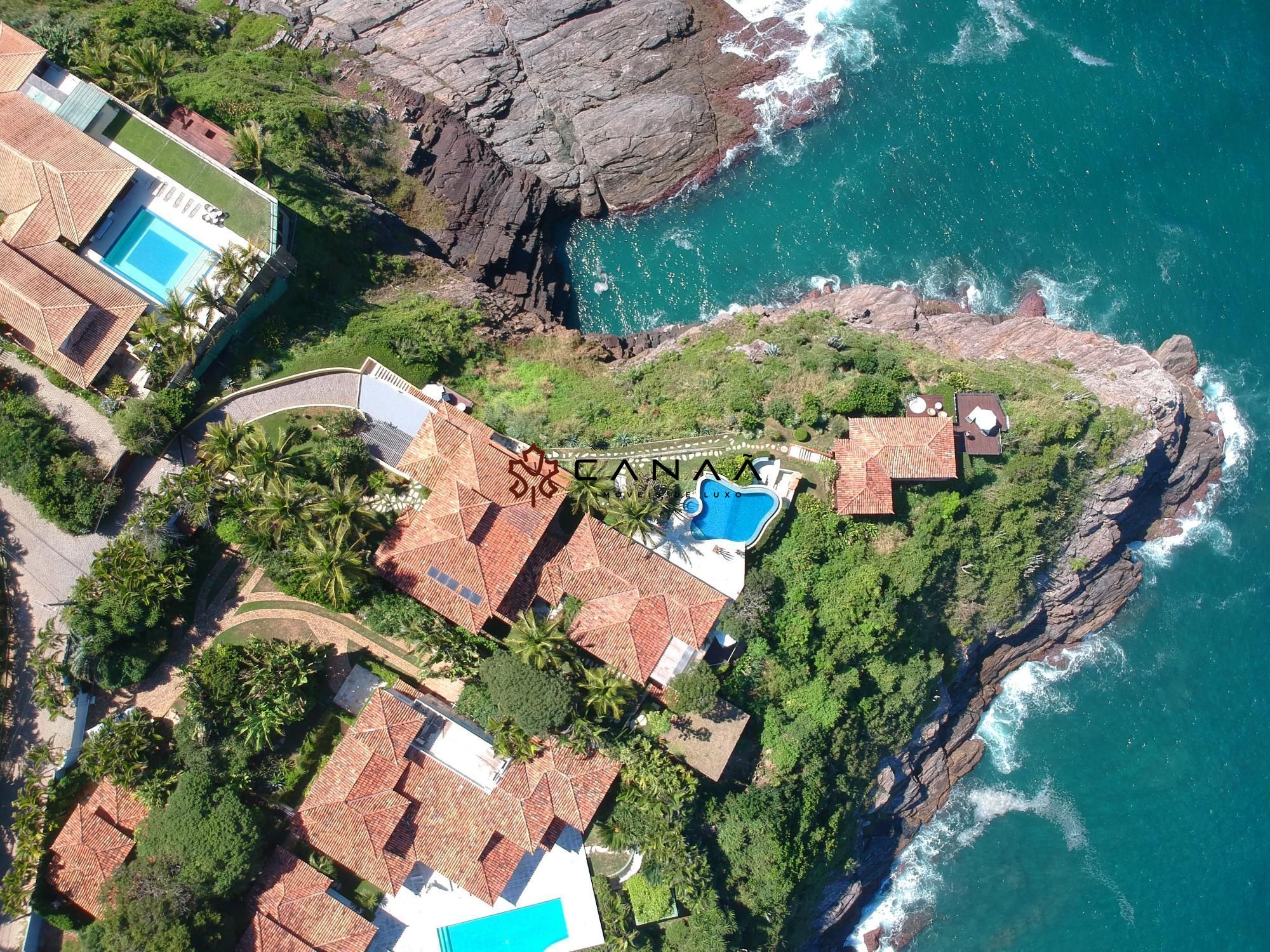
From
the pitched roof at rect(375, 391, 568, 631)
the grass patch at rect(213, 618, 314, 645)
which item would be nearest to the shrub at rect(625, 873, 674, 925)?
the pitched roof at rect(375, 391, 568, 631)

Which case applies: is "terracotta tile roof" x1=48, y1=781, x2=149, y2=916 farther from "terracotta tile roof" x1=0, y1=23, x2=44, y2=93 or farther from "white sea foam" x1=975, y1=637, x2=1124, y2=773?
"white sea foam" x1=975, y1=637, x2=1124, y2=773

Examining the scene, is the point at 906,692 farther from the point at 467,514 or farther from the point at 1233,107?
the point at 1233,107

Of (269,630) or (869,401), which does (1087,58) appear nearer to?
(869,401)

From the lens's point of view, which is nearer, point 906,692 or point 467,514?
point 467,514

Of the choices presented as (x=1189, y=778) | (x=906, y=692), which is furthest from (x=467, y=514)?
(x=1189, y=778)

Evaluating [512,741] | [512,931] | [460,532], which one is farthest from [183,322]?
[512,931]

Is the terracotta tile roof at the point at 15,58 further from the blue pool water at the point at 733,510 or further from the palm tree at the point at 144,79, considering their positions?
the blue pool water at the point at 733,510

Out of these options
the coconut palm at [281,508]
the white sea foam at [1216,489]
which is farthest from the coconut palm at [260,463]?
the white sea foam at [1216,489]
